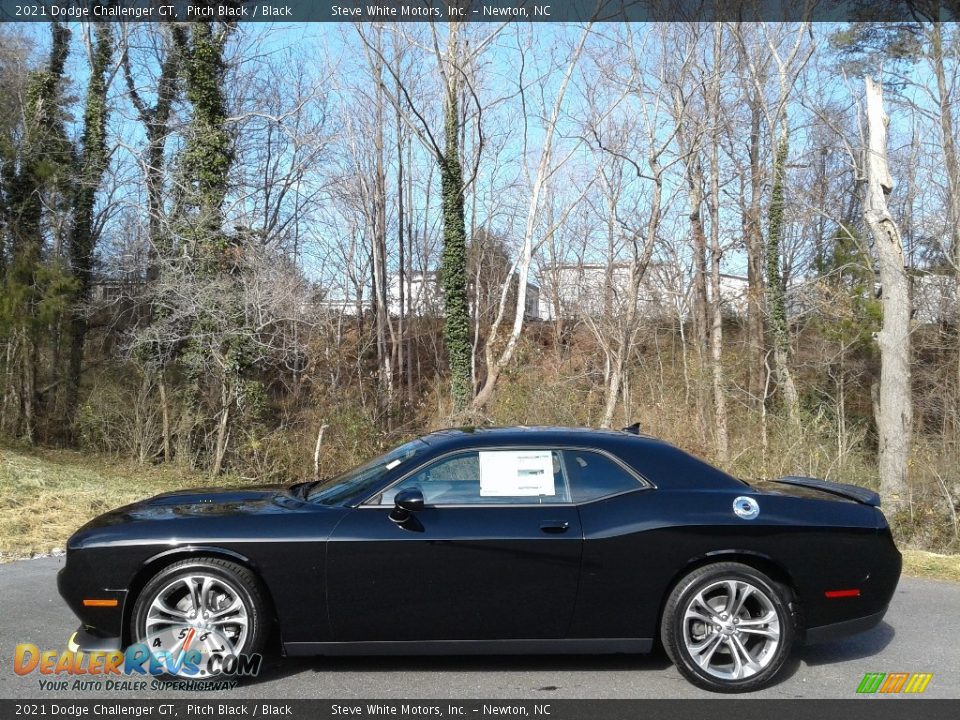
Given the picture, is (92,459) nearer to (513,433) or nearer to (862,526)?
(513,433)

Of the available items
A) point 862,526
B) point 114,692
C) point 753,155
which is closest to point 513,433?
point 862,526

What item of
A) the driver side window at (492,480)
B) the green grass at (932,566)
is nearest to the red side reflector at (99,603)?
the driver side window at (492,480)

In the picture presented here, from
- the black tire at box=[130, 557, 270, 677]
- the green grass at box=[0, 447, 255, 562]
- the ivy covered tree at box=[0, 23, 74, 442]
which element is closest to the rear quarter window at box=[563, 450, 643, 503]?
the black tire at box=[130, 557, 270, 677]

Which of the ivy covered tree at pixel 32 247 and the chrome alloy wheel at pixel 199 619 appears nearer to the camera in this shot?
the chrome alloy wheel at pixel 199 619

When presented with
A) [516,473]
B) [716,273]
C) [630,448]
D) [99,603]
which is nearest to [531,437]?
[516,473]

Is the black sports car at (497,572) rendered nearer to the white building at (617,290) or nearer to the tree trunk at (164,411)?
the tree trunk at (164,411)

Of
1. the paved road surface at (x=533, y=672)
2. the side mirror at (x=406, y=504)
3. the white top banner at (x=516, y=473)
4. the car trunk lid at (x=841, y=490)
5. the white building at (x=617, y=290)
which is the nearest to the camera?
the paved road surface at (x=533, y=672)

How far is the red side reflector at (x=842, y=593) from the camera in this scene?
4.95m

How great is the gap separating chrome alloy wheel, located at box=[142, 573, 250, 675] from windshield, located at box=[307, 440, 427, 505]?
0.77 meters

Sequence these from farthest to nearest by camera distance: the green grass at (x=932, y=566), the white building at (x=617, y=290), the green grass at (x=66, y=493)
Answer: the white building at (x=617, y=290) → the green grass at (x=66, y=493) → the green grass at (x=932, y=566)

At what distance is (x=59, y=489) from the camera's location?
1303 centimetres

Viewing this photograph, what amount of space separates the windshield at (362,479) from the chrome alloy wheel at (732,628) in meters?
1.85

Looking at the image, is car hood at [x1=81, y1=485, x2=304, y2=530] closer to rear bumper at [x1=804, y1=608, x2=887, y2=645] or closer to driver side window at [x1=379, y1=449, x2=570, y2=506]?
driver side window at [x1=379, y1=449, x2=570, y2=506]

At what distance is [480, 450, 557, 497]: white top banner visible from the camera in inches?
199
